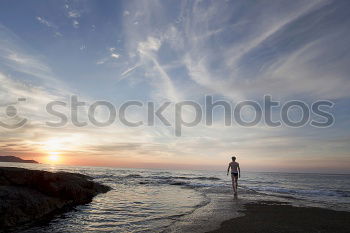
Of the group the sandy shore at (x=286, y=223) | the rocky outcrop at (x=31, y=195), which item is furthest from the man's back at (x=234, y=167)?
the rocky outcrop at (x=31, y=195)

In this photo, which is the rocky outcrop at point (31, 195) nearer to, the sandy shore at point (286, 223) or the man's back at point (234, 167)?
the sandy shore at point (286, 223)

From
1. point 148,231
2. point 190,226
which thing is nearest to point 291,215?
point 190,226

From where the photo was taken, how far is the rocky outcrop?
8.41 meters

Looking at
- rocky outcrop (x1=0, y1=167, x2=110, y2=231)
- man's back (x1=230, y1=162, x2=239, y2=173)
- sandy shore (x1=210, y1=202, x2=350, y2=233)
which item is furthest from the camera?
man's back (x1=230, y1=162, x2=239, y2=173)

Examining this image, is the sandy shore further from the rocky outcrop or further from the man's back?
the man's back

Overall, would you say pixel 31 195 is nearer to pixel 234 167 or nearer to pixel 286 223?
pixel 286 223

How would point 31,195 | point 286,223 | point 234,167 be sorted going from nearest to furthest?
point 286,223, point 31,195, point 234,167

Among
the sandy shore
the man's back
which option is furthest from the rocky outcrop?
the man's back

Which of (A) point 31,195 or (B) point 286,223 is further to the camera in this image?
(A) point 31,195

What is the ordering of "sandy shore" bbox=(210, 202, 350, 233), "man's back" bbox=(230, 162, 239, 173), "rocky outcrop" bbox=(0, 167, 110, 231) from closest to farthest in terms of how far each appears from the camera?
"sandy shore" bbox=(210, 202, 350, 233) < "rocky outcrop" bbox=(0, 167, 110, 231) < "man's back" bbox=(230, 162, 239, 173)

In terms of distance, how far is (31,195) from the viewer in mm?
10258

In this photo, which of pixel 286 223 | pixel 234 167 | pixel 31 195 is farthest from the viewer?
pixel 234 167

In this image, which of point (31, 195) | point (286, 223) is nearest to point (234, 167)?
point (286, 223)

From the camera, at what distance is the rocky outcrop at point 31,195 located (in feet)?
27.6
